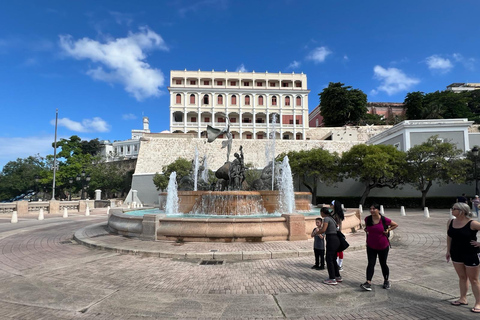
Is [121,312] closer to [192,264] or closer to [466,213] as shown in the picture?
[192,264]

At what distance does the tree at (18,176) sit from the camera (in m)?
49.9

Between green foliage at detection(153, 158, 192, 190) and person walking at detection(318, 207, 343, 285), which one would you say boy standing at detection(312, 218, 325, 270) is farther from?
green foliage at detection(153, 158, 192, 190)

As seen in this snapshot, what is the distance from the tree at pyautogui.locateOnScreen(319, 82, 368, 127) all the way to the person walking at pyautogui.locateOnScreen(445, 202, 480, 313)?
5846cm

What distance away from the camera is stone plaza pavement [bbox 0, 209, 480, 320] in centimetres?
374

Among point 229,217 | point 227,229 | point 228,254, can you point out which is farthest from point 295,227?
point 229,217

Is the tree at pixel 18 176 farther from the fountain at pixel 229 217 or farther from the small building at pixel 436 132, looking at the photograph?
the small building at pixel 436 132

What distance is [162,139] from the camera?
157 ft

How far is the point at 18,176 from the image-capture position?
50.8 m

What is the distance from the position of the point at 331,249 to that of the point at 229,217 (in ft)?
18.0

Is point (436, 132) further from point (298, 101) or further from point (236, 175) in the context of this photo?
point (298, 101)

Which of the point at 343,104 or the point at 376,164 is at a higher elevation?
the point at 343,104

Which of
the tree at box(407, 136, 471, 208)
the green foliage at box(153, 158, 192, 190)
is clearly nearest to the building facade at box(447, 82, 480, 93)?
the tree at box(407, 136, 471, 208)

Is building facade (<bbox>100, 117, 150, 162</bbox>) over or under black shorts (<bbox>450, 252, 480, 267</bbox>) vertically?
over

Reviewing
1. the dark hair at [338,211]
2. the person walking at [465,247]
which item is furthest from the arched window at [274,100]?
the person walking at [465,247]
